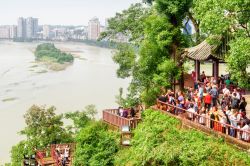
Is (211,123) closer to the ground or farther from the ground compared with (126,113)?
farther from the ground

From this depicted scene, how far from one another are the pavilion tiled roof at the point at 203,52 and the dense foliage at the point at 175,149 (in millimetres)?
4488

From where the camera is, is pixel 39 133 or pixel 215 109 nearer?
pixel 215 109

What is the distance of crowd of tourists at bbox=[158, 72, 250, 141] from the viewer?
15439 mm

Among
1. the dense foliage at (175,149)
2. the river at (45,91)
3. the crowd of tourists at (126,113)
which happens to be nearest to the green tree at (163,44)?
the crowd of tourists at (126,113)

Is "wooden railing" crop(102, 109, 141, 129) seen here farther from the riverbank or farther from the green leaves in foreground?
the riverbank

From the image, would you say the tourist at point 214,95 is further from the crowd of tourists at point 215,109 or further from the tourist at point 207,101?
the tourist at point 207,101

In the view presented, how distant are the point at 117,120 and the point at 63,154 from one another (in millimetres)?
3931

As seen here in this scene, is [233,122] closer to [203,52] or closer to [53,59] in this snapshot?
[203,52]

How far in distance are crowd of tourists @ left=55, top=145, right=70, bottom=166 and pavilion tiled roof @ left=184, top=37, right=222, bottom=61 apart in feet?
29.3

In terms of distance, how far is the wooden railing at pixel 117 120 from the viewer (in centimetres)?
2248

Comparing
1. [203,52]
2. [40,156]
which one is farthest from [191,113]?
[40,156]

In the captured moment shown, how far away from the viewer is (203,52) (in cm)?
2308

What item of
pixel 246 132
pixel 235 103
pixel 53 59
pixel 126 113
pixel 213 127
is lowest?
pixel 126 113

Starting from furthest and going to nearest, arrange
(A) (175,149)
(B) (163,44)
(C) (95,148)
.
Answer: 1. (B) (163,44)
2. (C) (95,148)
3. (A) (175,149)
